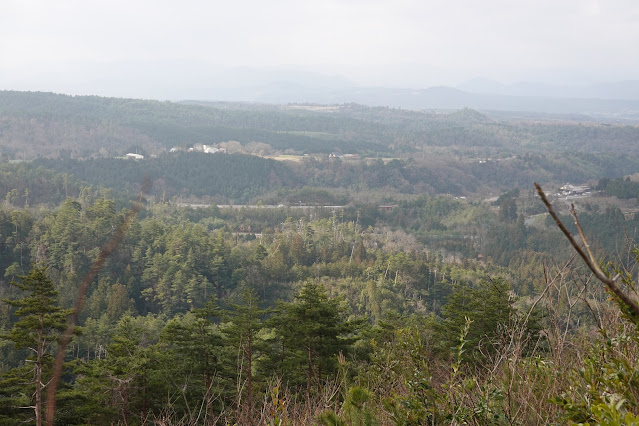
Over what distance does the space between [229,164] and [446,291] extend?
45.8 metres

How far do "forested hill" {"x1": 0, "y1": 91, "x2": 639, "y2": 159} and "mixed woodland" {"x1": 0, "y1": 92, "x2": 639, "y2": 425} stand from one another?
2.03 ft

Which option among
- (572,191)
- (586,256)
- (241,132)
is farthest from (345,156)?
(586,256)

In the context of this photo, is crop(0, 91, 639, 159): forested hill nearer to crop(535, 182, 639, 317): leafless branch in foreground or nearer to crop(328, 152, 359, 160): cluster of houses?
crop(328, 152, 359, 160): cluster of houses

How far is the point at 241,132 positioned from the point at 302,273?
234 feet

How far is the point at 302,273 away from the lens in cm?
3344

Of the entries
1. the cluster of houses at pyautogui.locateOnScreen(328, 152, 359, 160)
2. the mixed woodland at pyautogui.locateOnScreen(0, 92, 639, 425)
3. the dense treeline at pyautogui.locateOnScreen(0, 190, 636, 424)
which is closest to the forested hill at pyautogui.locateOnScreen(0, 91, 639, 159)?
the mixed woodland at pyautogui.locateOnScreen(0, 92, 639, 425)

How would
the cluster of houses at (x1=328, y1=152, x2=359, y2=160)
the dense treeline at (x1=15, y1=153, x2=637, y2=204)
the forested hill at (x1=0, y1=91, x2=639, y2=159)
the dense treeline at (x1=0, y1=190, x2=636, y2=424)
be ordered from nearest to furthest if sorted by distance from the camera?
the dense treeline at (x1=0, y1=190, x2=636, y2=424)
the dense treeline at (x1=15, y1=153, x2=637, y2=204)
the forested hill at (x1=0, y1=91, x2=639, y2=159)
the cluster of houses at (x1=328, y1=152, x2=359, y2=160)

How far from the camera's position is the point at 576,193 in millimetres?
65938

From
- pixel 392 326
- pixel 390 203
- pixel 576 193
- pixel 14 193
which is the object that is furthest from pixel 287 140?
pixel 392 326

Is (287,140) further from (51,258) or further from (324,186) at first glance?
(51,258)

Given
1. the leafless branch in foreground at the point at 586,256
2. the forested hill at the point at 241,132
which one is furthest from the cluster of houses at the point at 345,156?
the leafless branch in foreground at the point at 586,256

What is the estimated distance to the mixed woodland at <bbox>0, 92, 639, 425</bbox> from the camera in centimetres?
335

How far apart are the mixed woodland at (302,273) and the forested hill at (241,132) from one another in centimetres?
62

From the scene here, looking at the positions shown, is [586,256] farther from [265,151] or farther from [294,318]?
[265,151]
